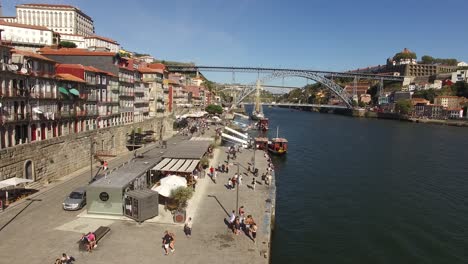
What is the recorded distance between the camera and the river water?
73.2 feet

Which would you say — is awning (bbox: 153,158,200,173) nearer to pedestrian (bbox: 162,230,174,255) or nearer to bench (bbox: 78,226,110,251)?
→ bench (bbox: 78,226,110,251)

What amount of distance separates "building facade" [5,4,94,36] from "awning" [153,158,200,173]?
10648 centimetres

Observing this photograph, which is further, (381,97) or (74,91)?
(381,97)

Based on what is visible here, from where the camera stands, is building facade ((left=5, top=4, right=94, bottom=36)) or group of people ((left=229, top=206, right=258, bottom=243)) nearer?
group of people ((left=229, top=206, right=258, bottom=243))

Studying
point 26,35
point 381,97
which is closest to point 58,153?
point 26,35

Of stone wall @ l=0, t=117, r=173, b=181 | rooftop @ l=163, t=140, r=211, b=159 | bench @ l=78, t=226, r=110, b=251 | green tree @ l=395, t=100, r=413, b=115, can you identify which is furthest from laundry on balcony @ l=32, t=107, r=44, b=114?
green tree @ l=395, t=100, r=413, b=115

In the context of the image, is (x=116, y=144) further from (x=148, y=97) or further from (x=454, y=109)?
(x=454, y=109)

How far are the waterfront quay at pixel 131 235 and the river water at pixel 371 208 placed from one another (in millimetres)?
3694

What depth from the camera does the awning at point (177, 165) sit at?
86.9 ft

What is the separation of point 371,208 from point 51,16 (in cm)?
11804

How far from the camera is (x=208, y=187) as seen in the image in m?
27.2

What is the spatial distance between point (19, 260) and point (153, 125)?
143 ft

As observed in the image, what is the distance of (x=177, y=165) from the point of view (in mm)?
27844

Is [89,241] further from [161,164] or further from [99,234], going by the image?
[161,164]
